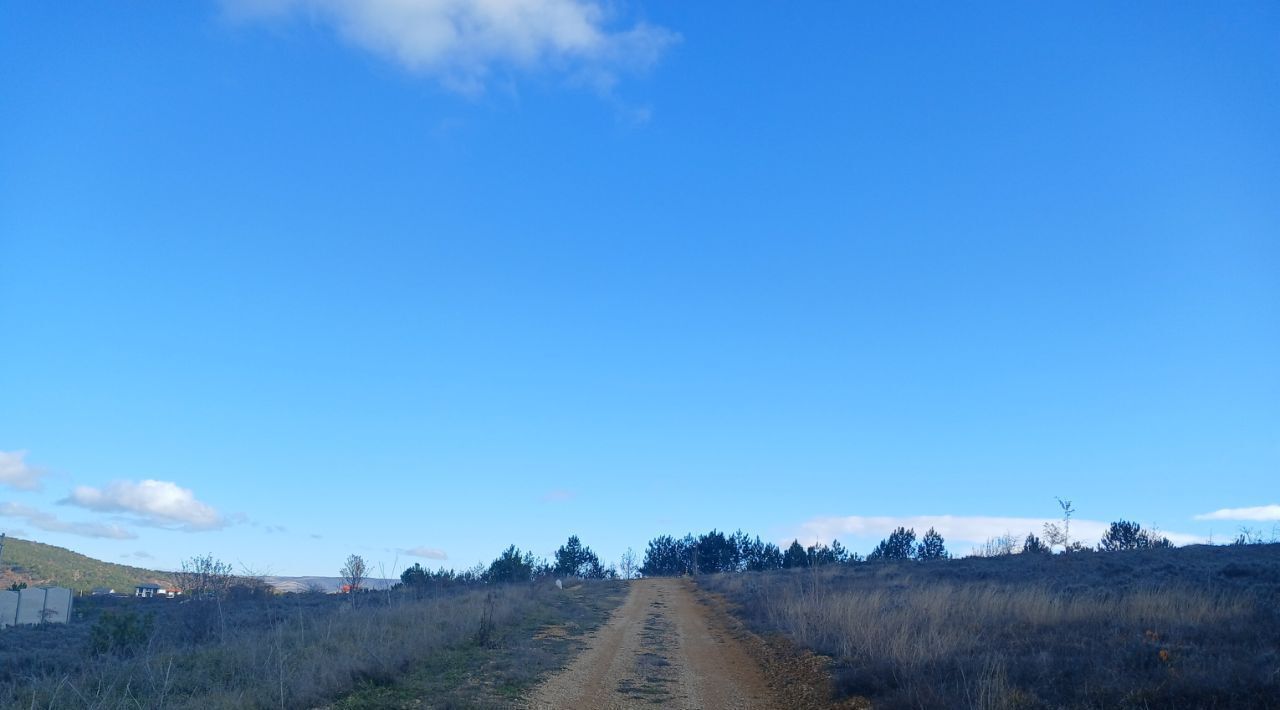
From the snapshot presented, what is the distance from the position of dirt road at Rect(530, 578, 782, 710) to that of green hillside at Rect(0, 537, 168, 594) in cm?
6200

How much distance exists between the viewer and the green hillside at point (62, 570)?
7144 centimetres

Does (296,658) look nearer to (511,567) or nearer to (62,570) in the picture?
(511,567)

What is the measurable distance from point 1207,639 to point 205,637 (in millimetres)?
21243

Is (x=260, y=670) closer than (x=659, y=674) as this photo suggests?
Yes

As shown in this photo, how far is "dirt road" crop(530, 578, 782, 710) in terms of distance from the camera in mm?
11430

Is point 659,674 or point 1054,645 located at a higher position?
point 1054,645

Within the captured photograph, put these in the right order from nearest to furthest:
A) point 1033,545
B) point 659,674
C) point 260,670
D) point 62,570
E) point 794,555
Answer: point 260,670, point 659,674, point 1033,545, point 62,570, point 794,555

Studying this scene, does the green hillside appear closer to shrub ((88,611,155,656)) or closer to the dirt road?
shrub ((88,611,155,656))

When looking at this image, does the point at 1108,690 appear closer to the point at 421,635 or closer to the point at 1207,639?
the point at 1207,639

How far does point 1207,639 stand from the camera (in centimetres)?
1128

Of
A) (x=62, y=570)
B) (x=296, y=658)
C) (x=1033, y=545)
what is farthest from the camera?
(x=62, y=570)

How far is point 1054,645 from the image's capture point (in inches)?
472

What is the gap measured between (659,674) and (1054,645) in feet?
20.7

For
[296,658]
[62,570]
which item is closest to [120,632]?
[296,658]
